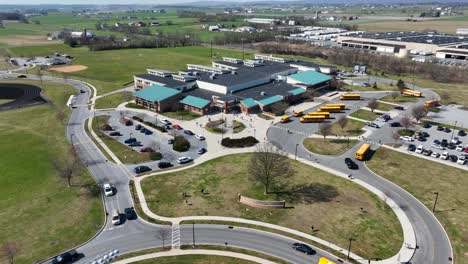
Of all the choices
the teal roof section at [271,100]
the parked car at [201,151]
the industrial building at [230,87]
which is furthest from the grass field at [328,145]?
the industrial building at [230,87]

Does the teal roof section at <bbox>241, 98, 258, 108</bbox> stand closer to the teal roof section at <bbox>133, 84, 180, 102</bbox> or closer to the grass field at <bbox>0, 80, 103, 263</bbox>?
the teal roof section at <bbox>133, 84, 180, 102</bbox>

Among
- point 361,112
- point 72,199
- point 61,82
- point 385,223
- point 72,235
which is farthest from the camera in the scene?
point 61,82

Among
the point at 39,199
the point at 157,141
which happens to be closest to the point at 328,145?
the point at 157,141

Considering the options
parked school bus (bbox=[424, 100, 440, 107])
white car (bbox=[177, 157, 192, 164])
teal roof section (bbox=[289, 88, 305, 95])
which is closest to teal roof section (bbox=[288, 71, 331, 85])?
→ teal roof section (bbox=[289, 88, 305, 95])

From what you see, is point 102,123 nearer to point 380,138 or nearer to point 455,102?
point 380,138

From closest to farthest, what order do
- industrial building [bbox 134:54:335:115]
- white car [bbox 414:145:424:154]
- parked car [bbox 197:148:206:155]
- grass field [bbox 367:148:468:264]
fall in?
grass field [bbox 367:148:468:264], parked car [bbox 197:148:206:155], white car [bbox 414:145:424:154], industrial building [bbox 134:54:335:115]

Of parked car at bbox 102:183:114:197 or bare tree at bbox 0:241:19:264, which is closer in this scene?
bare tree at bbox 0:241:19:264

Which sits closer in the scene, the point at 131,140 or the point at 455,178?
the point at 455,178

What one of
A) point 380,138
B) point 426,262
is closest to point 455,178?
point 380,138
